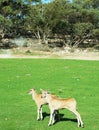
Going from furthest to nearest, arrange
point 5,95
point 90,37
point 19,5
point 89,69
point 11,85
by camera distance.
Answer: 1. point 90,37
2. point 19,5
3. point 89,69
4. point 11,85
5. point 5,95

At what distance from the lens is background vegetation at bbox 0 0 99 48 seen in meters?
36.2

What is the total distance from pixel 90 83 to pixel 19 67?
17.5 ft

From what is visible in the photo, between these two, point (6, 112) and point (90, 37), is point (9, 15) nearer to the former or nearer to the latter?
point (90, 37)

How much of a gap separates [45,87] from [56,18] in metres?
22.3

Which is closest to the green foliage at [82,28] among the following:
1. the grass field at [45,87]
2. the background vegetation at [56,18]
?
the background vegetation at [56,18]

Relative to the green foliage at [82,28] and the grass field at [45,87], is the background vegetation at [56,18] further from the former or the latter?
the grass field at [45,87]

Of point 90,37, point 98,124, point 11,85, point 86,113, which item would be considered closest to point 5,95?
point 11,85

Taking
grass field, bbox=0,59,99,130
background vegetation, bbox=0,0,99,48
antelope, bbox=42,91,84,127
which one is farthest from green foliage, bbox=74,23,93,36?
antelope, bbox=42,91,84,127

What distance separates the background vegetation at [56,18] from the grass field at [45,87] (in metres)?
14.9

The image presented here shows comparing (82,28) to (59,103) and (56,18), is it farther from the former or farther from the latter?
(59,103)

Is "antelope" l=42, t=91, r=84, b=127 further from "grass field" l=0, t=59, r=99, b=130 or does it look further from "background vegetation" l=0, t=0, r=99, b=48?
"background vegetation" l=0, t=0, r=99, b=48

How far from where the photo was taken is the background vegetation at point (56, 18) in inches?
1427

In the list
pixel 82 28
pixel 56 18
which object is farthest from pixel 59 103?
pixel 82 28

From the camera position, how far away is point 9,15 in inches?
1484
